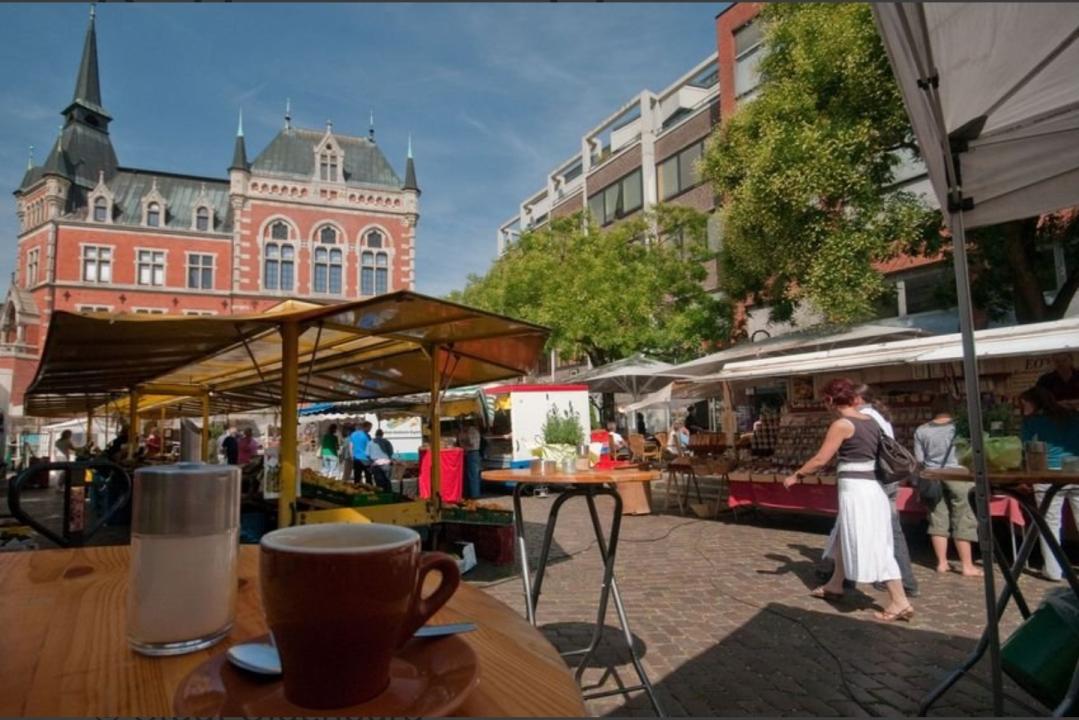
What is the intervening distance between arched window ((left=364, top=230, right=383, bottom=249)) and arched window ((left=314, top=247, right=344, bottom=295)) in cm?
202

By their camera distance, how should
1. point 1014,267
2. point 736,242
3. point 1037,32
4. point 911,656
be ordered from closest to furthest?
point 1037,32, point 911,656, point 1014,267, point 736,242

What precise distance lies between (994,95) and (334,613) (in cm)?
320

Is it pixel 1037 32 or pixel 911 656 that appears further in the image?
pixel 911 656

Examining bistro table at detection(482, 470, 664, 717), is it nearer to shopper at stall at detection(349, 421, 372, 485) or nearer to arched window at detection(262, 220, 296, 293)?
shopper at stall at detection(349, 421, 372, 485)

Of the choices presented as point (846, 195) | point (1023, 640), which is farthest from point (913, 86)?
point (846, 195)

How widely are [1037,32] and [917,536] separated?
25.1 feet

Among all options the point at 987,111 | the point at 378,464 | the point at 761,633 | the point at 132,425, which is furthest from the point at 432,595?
the point at 378,464

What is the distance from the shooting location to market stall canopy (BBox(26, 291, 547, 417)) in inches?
175

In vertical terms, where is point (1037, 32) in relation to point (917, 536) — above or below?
above

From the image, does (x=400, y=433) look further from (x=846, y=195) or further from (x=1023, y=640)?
(x=1023, y=640)

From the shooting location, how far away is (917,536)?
27.0 ft

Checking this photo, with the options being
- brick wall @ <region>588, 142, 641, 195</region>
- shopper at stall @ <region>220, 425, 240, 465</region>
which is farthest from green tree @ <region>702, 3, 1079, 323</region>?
brick wall @ <region>588, 142, 641, 195</region>

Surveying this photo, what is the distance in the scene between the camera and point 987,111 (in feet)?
9.01

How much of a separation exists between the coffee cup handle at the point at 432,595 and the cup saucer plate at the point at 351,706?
4 cm
